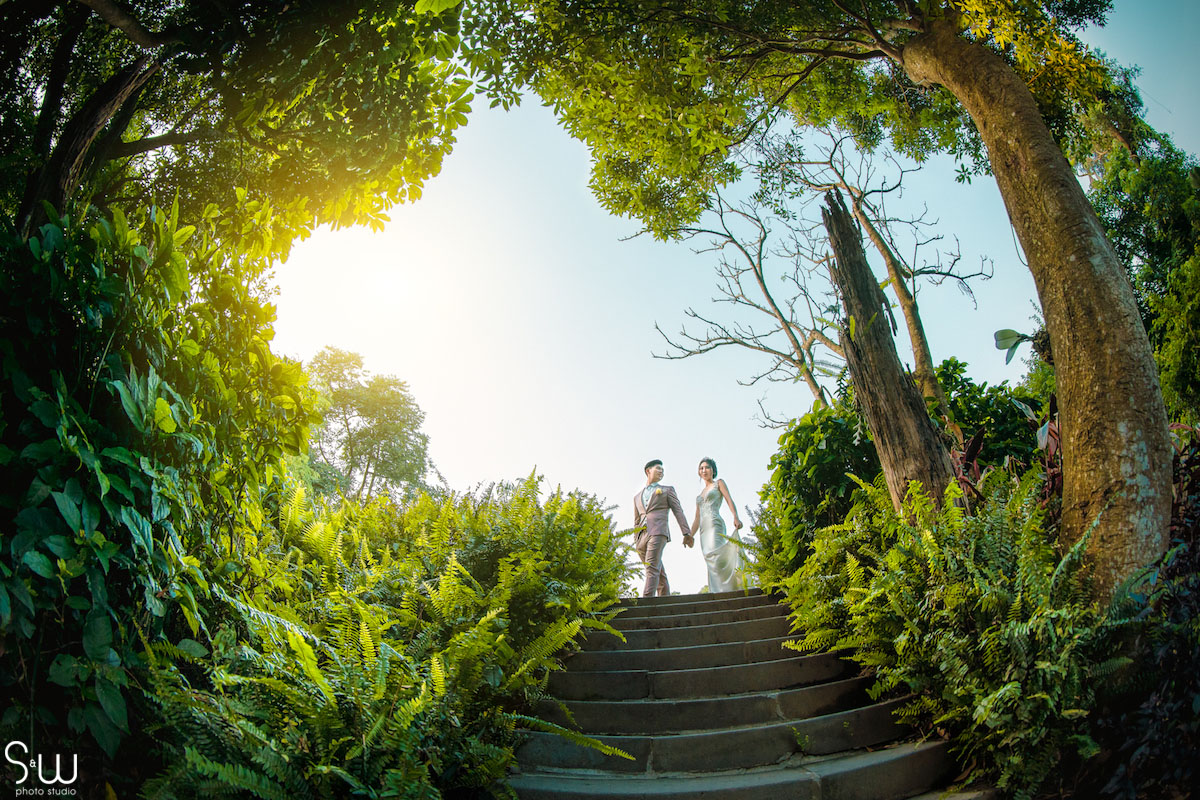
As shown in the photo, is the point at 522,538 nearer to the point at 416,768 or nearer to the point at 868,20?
the point at 416,768

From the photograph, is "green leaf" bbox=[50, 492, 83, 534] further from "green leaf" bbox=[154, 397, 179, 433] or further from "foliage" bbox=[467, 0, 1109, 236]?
"foliage" bbox=[467, 0, 1109, 236]

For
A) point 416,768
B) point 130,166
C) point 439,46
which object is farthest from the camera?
point 130,166

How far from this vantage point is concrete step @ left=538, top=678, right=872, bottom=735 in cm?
→ 384

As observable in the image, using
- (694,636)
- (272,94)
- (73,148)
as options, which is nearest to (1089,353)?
(694,636)

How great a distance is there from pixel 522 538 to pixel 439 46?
381 centimetres

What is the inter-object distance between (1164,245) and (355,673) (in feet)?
65.8

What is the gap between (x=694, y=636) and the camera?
5.24 meters

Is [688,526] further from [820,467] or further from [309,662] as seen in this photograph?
[309,662]

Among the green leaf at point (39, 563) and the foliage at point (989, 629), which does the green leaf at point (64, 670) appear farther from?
the foliage at point (989, 629)

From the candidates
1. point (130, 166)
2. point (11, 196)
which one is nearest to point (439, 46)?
point (11, 196)

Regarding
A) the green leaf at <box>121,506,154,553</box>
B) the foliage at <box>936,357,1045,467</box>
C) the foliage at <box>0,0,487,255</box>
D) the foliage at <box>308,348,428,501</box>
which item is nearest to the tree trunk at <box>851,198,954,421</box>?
the foliage at <box>936,357,1045,467</box>

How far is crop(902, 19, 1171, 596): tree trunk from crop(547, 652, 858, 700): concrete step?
6.40 feet

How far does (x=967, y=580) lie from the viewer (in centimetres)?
325

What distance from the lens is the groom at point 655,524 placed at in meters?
8.84
